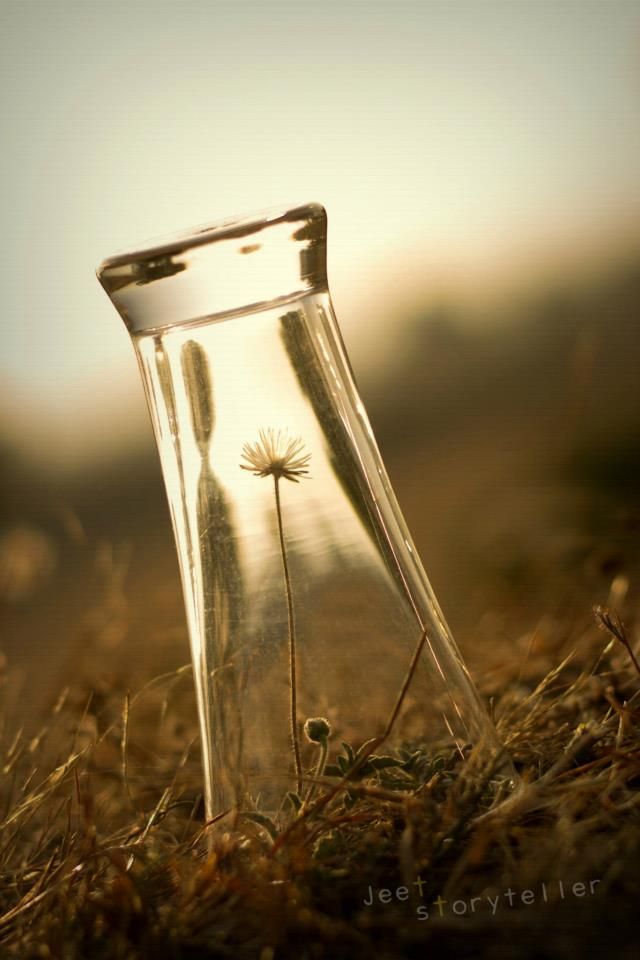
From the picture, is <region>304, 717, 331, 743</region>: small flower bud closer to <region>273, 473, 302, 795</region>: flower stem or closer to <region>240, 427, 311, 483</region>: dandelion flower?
<region>273, 473, 302, 795</region>: flower stem

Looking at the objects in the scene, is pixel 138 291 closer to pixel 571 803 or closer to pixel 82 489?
pixel 571 803

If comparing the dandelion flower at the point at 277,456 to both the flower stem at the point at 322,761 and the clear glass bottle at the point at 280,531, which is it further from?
the flower stem at the point at 322,761

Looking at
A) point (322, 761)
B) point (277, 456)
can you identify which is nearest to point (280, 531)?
point (277, 456)

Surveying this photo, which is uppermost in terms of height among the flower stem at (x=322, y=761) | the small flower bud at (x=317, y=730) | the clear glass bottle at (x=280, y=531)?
the clear glass bottle at (x=280, y=531)

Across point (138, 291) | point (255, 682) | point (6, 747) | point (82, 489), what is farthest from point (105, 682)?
point (82, 489)

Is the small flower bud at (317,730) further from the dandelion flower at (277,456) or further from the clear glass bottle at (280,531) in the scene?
the dandelion flower at (277,456)

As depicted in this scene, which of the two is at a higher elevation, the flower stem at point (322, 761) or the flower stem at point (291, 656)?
the flower stem at point (291, 656)

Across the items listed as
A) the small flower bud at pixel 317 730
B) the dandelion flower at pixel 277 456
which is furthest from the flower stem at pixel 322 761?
the dandelion flower at pixel 277 456
